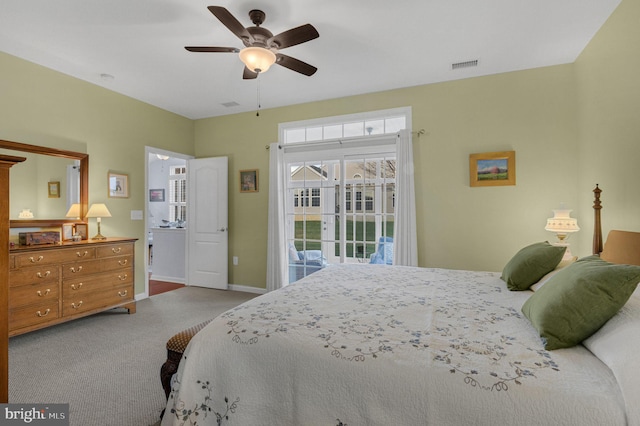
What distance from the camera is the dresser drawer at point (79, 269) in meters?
3.14

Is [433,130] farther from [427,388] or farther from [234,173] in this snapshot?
[427,388]

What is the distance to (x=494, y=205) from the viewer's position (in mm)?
3590

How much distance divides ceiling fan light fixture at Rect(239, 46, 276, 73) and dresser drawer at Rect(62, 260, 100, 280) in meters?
2.72

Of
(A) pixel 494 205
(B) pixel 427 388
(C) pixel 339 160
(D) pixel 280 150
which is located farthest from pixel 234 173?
(B) pixel 427 388

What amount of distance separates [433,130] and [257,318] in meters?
3.25

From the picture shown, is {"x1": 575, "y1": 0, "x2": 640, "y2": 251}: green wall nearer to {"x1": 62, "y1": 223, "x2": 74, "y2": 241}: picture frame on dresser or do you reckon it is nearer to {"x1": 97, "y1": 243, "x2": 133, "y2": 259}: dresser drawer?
{"x1": 97, "y1": 243, "x2": 133, "y2": 259}: dresser drawer

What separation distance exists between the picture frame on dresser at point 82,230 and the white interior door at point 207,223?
1.58 meters

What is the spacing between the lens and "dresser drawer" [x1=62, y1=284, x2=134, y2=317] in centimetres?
314

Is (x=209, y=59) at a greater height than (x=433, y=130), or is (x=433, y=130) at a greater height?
(x=209, y=59)

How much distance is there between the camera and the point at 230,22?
208 centimetres

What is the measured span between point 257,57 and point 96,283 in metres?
2.96

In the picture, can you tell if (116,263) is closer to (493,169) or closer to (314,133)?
(314,133)

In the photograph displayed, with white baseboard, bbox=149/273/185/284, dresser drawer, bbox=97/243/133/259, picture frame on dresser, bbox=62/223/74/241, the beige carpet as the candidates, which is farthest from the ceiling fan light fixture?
white baseboard, bbox=149/273/185/284

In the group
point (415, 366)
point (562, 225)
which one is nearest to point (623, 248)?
point (562, 225)
